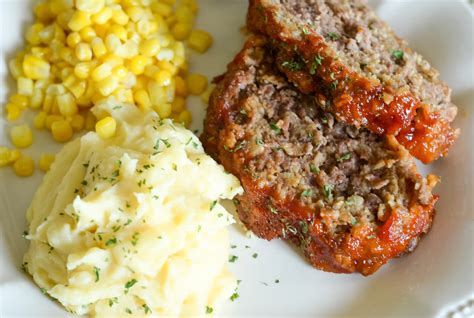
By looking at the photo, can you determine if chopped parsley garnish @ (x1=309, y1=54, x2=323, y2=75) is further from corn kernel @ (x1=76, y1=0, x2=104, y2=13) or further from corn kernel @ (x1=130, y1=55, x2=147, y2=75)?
corn kernel @ (x1=76, y1=0, x2=104, y2=13)

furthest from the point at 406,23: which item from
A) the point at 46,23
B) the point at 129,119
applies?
the point at 46,23

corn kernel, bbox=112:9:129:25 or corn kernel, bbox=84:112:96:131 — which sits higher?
corn kernel, bbox=112:9:129:25

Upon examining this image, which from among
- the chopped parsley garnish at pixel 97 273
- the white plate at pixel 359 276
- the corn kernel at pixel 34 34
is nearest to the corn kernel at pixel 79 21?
the corn kernel at pixel 34 34

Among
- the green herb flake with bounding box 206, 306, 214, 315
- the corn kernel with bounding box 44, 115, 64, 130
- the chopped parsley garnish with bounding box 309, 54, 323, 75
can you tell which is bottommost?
the corn kernel with bounding box 44, 115, 64, 130

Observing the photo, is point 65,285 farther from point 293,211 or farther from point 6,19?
point 6,19

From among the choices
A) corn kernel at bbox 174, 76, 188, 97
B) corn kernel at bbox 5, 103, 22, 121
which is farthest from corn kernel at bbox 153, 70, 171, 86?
corn kernel at bbox 5, 103, 22, 121
